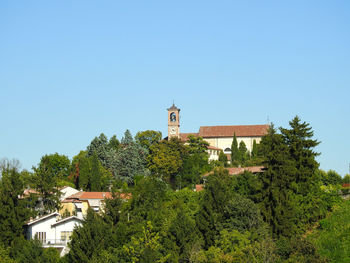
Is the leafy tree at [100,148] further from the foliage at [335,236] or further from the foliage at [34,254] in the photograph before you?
the foliage at [335,236]

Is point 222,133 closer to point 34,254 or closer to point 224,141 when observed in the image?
point 224,141

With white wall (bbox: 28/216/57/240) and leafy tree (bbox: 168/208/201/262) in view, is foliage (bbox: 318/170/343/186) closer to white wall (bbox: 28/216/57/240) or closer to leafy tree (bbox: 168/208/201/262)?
leafy tree (bbox: 168/208/201/262)

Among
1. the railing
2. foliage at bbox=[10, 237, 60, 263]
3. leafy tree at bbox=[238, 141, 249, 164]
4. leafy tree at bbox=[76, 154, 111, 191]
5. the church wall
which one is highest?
the church wall

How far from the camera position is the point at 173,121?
371 ft

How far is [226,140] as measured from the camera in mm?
115188

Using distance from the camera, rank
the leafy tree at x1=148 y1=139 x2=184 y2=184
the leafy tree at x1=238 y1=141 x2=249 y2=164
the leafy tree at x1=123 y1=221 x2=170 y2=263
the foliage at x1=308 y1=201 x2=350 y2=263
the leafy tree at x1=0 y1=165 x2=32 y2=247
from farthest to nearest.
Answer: the leafy tree at x1=238 y1=141 x2=249 y2=164 < the leafy tree at x1=148 y1=139 x2=184 y2=184 < the leafy tree at x1=0 y1=165 x2=32 y2=247 < the leafy tree at x1=123 y1=221 x2=170 y2=263 < the foliage at x1=308 y1=201 x2=350 y2=263

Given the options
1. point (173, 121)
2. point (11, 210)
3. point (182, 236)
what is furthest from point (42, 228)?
point (173, 121)

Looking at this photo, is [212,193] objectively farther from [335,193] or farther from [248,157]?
[248,157]

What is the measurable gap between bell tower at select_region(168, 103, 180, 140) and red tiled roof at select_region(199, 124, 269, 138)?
6668 millimetres

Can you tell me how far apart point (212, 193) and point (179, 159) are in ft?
132

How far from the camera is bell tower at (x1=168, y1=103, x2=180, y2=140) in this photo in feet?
368

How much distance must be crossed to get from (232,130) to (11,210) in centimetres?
6863

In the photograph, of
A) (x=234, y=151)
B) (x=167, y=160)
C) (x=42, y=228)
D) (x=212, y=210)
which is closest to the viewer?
(x=212, y=210)

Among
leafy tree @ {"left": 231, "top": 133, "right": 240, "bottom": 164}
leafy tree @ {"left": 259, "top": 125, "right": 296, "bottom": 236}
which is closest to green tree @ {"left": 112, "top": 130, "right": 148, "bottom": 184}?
leafy tree @ {"left": 231, "top": 133, "right": 240, "bottom": 164}
